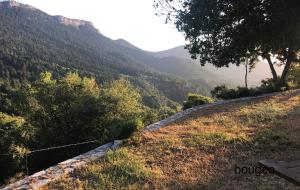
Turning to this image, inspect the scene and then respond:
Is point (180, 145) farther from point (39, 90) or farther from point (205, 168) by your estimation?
point (39, 90)

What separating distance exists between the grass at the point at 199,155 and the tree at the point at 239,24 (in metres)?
3.35

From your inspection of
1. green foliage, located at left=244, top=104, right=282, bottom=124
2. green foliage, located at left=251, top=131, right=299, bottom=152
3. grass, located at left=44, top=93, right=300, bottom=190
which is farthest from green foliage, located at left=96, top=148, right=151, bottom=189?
green foliage, located at left=244, top=104, right=282, bottom=124

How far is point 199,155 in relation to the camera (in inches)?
470

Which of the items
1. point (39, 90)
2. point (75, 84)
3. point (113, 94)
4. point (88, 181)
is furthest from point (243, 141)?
point (39, 90)

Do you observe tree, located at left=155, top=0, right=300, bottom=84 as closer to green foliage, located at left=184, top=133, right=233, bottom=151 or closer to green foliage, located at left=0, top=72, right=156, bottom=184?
green foliage, located at left=184, top=133, right=233, bottom=151

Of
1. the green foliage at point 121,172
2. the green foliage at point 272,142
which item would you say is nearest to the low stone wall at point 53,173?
the green foliage at point 121,172

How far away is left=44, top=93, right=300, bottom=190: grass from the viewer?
31.9 ft

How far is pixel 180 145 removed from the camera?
43.0 feet

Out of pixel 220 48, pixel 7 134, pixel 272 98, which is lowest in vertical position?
pixel 7 134

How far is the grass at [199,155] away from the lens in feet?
31.9

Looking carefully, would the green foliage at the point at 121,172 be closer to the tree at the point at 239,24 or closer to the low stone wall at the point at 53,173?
the low stone wall at the point at 53,173

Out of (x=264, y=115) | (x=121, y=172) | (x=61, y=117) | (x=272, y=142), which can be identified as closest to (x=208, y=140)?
A: (x=272, y=142)

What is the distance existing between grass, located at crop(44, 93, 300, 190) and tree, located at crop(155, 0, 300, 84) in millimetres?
3348

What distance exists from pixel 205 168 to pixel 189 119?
7676 mm
